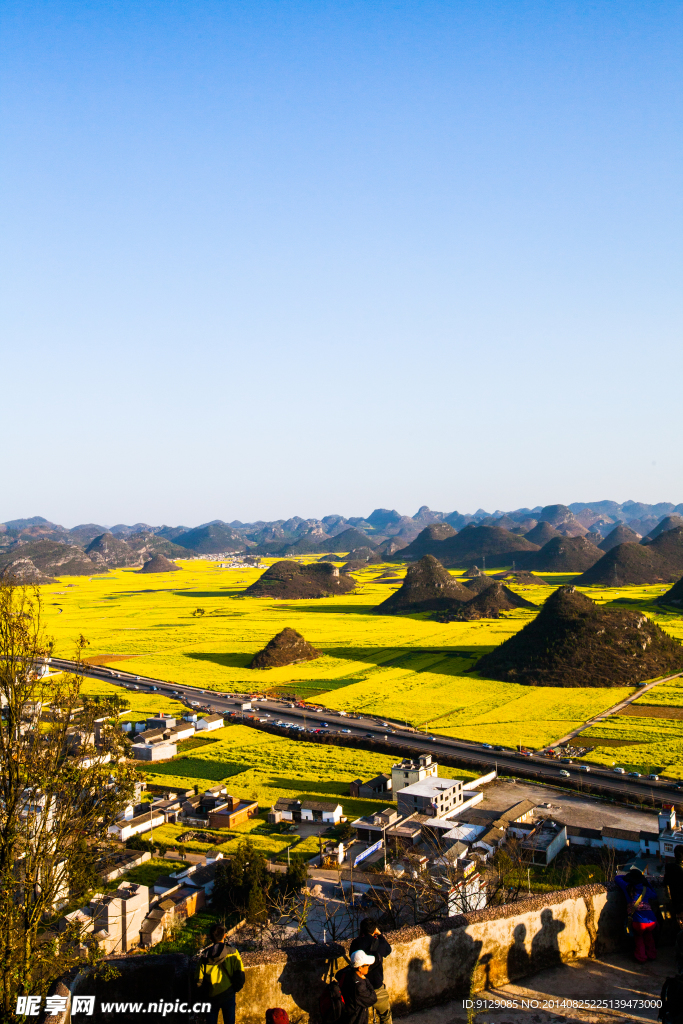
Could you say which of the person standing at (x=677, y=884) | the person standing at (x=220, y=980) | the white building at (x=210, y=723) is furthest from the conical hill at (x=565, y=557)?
the person standing at (x=220, y=980)

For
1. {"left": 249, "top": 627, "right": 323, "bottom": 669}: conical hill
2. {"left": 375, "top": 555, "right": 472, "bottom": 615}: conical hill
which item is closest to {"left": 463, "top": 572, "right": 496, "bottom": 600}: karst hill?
{"left": 375, "top": 555, "right": 472, "bottom": 615}: conical hill

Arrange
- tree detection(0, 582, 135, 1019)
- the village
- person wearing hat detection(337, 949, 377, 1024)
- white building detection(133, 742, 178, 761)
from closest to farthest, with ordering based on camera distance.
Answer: person wearing hat detection(337, 949, 377, 1024), tree detection(0, 582, 135, 1019), the village, white building detection(133, 742, 178, 761)

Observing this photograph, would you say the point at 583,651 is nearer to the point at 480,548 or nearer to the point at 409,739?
the point at 409,739

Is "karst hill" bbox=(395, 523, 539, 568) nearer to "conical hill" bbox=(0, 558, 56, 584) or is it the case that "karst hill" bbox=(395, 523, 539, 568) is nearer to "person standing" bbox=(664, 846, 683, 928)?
"conical hill" bbox=(0, 558, 56, 584)

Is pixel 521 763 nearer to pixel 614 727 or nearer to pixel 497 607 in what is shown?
pixel 614 727

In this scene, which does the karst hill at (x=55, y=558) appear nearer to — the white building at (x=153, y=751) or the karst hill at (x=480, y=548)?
the karst hill at (x=480, y=548)

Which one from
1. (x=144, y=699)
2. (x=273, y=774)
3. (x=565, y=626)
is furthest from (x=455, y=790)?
(x=565, y=626)

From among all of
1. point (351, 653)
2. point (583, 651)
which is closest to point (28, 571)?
point (351, 653)
